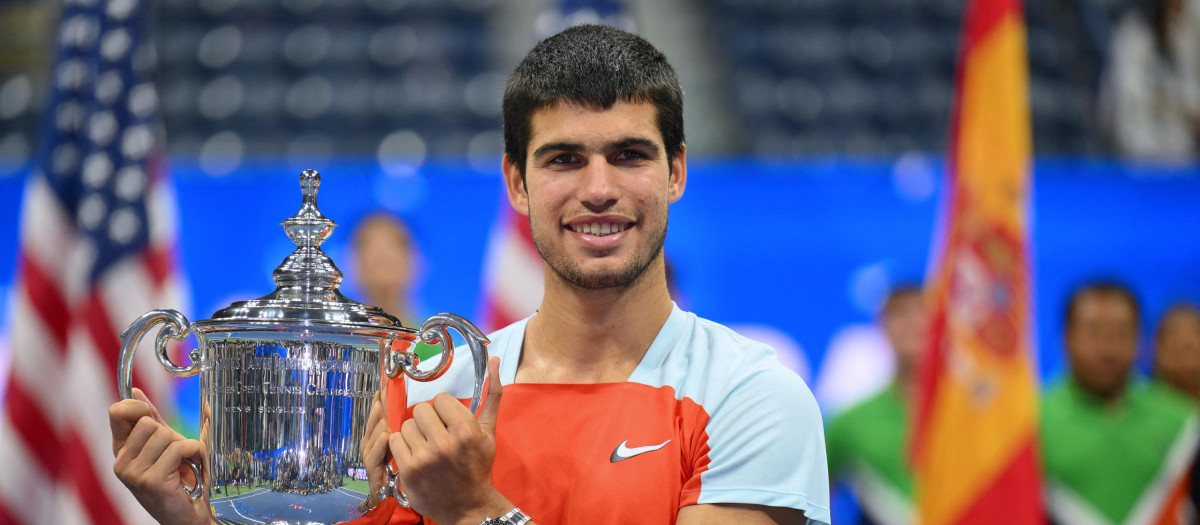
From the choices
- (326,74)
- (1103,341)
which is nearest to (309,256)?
(1103,341)

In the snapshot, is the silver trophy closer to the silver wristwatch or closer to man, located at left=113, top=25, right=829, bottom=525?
man, located at left=113, top=25, right=829, bottom=525

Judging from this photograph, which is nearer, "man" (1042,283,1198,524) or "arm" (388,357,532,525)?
"arm" (388,357,532,525)

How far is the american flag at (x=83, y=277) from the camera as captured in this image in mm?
3820

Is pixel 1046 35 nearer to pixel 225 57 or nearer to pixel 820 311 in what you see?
pixel 820 311

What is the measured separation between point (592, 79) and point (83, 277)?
9.40ft

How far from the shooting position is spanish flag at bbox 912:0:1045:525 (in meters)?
4.04

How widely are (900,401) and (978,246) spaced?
4.86 ft

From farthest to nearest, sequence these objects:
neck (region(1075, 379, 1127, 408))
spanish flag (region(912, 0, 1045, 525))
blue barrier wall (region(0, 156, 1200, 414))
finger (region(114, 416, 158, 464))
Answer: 1. blue barrier wall (region(0, 156, 1200, 414))
2. neck (region(1075, 379, 1127, 408))
3. spanish flag (region(912, 0, 1045, 525))
4. finger (region(114, 416, 158, 464))

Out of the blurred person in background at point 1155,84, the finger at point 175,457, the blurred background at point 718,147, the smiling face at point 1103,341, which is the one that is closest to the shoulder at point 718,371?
the finger at point 175,457

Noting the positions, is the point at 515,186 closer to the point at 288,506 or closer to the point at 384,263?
the point at 288,506

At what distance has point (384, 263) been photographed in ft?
14.8

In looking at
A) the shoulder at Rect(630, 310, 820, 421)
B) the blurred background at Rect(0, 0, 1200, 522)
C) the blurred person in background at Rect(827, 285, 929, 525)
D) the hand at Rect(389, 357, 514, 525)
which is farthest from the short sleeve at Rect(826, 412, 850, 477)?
the hand at Rect(389, 357, 514, 525)

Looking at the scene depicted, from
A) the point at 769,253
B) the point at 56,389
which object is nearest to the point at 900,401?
the point at 769,253

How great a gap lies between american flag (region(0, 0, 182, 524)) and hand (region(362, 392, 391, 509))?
101 inches
